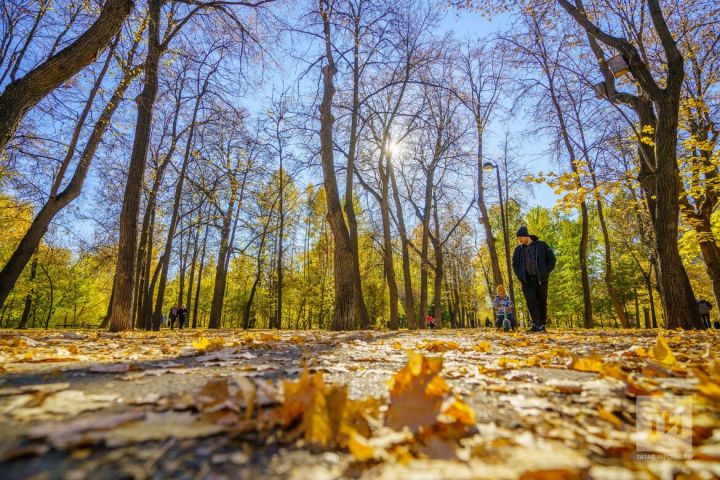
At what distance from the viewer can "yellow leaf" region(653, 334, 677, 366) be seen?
74.4 inches

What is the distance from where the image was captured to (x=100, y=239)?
17.5 m

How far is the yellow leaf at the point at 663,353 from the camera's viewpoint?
6.20 ft

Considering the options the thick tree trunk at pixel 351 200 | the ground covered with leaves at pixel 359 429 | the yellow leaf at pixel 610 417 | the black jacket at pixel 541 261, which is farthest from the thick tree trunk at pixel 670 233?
the yellow leaf at pixel 610 417

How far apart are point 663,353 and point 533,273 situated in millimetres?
5249

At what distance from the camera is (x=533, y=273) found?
276 inches

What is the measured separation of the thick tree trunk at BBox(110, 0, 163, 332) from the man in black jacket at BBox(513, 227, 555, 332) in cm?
790

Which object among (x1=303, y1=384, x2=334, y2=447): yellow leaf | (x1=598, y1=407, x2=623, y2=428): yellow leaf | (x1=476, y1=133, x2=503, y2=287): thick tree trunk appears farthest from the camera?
(x1=476, y1=133, x2=503, y2=287): thick tree trunk

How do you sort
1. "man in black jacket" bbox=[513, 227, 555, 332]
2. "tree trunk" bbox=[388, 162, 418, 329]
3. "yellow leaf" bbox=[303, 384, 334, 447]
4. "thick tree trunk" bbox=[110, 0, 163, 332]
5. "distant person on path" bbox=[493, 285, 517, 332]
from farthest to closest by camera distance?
"tree trunk" bbox=[388, 162, 418, 329]
"distant person on path" bbox=[493, 285, 517, 332]
"man in black jacket" bbox=[513, 227, 555, 332]
"thick tree trunk" bbox=[110, 0, 163, 332]
"yellow leaf" bbox=[303, 384, 334, 447]

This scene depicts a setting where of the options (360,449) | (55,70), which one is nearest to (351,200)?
(55,70)

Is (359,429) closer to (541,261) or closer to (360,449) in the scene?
(360,449)

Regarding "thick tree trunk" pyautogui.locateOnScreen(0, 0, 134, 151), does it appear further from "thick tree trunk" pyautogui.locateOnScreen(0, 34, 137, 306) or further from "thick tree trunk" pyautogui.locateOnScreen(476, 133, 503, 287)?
"thick tree trunk" pyautogui.locateOnScreen(476, 133, 503, 287)

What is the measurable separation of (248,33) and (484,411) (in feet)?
26.5

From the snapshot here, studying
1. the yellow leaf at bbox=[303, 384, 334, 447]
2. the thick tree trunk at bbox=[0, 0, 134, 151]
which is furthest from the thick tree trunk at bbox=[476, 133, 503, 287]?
the yellow leaf at bbox=[303, 384, 334, 447]

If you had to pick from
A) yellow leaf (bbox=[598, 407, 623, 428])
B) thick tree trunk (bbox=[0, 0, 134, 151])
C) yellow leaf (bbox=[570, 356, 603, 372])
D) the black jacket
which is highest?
thick tree trunk (bbox=[0, 0, 134, 151])
